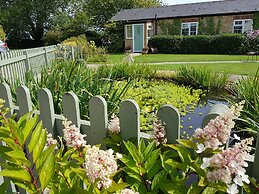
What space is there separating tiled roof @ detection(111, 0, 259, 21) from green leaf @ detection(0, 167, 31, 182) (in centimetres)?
2143

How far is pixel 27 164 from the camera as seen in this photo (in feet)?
2.93

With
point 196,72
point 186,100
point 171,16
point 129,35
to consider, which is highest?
point 171,16

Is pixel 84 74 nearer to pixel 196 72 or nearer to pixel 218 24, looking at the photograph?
pixel 196 72

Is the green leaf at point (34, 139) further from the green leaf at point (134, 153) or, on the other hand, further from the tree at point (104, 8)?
the tree at point (104, 8)

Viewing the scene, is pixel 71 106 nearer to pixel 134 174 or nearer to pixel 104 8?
pixel 134 174

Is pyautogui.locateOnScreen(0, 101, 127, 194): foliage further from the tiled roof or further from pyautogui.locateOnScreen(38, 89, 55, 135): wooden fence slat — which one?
the tiled roof

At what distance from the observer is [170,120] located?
1.31m

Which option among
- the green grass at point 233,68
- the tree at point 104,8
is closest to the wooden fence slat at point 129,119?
the green grass at point 233,68

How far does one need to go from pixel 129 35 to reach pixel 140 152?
22494mm

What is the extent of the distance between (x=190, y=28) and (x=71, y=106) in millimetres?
21442

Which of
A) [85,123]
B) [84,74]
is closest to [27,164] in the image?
[85,123]

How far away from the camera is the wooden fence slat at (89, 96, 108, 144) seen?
150cm

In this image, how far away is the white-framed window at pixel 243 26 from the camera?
1909cm

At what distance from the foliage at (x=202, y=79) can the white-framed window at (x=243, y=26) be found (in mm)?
15438
